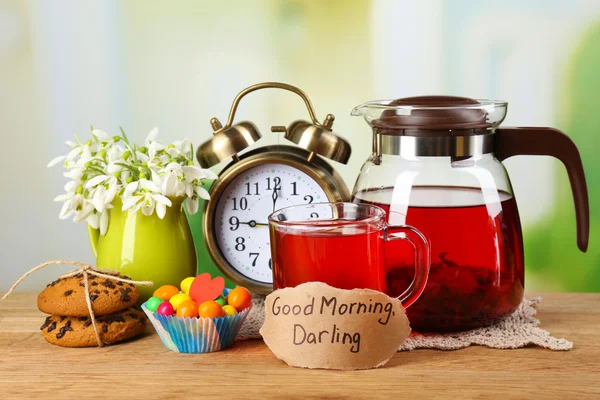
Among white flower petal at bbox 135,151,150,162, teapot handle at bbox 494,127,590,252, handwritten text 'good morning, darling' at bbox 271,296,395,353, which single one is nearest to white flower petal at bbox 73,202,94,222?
white flower petal at bbox 135,151,150,162

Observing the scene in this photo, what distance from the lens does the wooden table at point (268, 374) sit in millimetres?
902

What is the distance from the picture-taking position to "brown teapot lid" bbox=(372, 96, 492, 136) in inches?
41.3

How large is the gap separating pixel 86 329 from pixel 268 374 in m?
0.30

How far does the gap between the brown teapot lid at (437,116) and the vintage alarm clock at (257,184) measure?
207mm

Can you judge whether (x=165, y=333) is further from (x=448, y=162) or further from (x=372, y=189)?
(x=448, y=162)

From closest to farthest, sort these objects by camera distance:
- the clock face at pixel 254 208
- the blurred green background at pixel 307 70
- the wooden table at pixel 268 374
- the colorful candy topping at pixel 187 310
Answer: the wooden table at pixel 268 374, the colorful candy topping at pixel 187 310, the clock face at pixel 254 208, the blurred green background at pixel 307 70

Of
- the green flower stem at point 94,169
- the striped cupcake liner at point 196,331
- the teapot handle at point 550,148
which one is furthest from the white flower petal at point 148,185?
the teapot handle at point 550,148

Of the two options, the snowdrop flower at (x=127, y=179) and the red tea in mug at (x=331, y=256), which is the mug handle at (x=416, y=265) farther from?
the snowdrop flower at (x=127, y=179)

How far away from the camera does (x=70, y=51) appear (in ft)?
5.05

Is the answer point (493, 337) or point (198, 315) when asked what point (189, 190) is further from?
point (493, 337)

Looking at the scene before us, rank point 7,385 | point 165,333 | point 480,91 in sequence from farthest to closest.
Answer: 1. point 480,91
2. point 165,333
3. point 7,385

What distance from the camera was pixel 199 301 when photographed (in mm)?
1067

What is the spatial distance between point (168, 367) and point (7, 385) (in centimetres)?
21

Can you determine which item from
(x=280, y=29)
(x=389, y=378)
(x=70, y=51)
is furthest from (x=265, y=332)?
(x=70, y=51)
